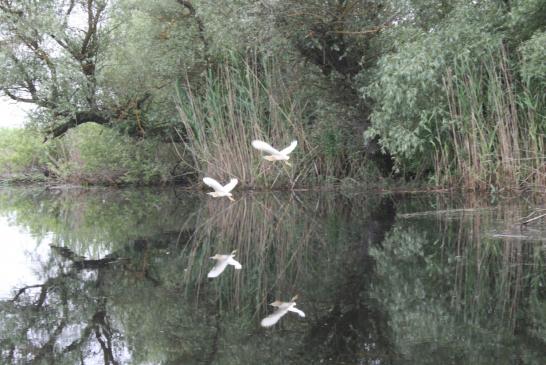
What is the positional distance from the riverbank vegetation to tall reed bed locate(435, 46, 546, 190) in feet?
0.09

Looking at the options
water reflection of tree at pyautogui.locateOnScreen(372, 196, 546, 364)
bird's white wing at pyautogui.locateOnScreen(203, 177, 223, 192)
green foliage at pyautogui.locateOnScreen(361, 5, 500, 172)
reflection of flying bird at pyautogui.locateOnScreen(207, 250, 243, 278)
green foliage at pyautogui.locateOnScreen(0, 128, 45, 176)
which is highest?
green foliage at pyautogui.locateOnScreen(361, 5, 500, 172)

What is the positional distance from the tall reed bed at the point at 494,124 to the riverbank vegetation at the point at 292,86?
0.09 ft

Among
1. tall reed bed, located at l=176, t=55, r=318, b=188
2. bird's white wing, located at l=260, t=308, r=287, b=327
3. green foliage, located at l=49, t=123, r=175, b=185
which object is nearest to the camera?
bird's white wing, located at l=260, t=308, r=287, b=327

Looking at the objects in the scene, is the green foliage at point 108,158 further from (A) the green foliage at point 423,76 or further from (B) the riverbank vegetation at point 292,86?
(A) the green foliage at point 423,76

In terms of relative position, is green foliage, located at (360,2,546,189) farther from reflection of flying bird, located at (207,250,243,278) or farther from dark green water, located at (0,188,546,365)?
reflection of flying bird, located at (207,250,243,278)

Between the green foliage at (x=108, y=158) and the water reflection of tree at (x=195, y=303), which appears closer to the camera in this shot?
the water reflection of tree at (x=195, y=303)

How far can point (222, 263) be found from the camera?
157 inches

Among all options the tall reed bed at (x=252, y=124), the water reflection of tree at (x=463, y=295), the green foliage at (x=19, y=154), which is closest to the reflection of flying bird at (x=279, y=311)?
the water reflection of tree at (x=463, y=295)

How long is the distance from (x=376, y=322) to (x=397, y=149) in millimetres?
6900

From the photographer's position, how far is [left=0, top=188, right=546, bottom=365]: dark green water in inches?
86.1

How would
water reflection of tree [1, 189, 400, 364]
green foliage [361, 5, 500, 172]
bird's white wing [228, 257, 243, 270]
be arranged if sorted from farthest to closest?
1. green foliage [361, 5, 500, 172]
2. bird's white wing [228, 257, 243, 270]
3. water reflection of tree [1, 189, 400, 364]

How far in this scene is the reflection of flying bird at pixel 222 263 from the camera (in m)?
3.64

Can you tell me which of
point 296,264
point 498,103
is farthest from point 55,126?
→ point 296,264

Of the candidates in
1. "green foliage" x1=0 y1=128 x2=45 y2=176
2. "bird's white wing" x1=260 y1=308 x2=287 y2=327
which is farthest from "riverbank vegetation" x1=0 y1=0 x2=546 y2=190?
"bird's white wing" x1=260 y1=308 x2=287 y2=327
